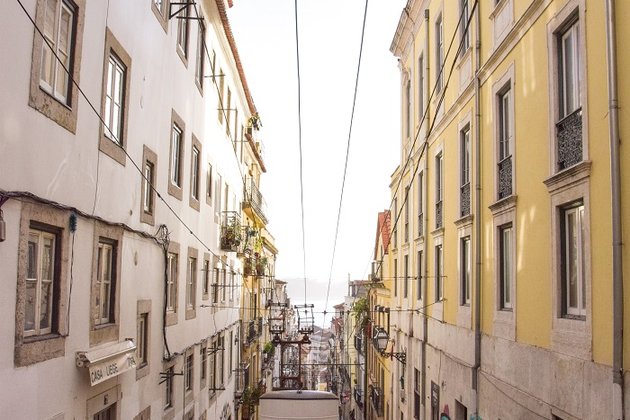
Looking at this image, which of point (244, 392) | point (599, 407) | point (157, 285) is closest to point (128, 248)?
point (157, 285)

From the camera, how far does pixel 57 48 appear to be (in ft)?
28.6

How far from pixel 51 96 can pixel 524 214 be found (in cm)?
727

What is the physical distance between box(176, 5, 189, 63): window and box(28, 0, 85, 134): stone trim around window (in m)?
6.49

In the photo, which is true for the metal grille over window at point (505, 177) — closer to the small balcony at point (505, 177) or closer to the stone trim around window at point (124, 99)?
the small balcony at point (505, 177)

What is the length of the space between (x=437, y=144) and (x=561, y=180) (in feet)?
29.5

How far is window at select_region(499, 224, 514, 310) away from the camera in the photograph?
40.7ft

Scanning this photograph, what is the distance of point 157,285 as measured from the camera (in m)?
14.4

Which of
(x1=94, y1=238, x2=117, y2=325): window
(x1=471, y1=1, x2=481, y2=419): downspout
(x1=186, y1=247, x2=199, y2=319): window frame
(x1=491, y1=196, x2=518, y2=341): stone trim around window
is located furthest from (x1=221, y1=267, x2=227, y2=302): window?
(x1=491, y1=196, x2=518, y2=341): stone trim around window

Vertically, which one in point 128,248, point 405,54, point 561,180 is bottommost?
point 128,248

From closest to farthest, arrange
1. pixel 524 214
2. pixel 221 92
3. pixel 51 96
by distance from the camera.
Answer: pixel 51 96 → pixel 524 214 → pixel 221 92

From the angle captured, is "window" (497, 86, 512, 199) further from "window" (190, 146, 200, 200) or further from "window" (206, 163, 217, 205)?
"window" (206, 163, 217, 205)

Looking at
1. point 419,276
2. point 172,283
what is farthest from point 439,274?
point 172,283

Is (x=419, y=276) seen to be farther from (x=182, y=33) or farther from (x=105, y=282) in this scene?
(x=105, y=282)

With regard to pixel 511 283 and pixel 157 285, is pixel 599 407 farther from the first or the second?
pixel 157 285
